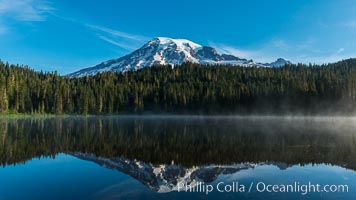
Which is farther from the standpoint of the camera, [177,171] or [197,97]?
[197,97]

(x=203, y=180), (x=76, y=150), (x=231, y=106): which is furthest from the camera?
(x=231, y=106)

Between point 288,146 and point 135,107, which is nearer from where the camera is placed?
point 288,146

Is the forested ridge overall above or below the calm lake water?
above

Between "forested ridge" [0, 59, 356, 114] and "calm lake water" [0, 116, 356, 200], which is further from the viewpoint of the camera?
"forested ridge" [0, 59, 356, 114]

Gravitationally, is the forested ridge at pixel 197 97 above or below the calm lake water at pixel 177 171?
above

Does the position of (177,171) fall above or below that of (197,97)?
below

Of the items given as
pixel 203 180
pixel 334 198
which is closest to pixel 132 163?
pixel 203 180

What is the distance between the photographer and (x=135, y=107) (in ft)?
611

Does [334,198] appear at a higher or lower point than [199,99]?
lower

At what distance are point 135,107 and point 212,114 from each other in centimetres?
4600

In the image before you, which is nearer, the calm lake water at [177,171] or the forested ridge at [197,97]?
the calm lake water at [177,171]

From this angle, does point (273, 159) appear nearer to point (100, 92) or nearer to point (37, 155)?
point (37, 155)

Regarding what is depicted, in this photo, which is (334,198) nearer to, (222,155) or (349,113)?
(222,155)

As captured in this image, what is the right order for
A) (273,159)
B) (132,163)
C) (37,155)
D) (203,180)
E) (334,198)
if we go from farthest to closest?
1. (37,155)
2. (273,159)
3. (132,163)
4. (203,180)
5. (334,198)
